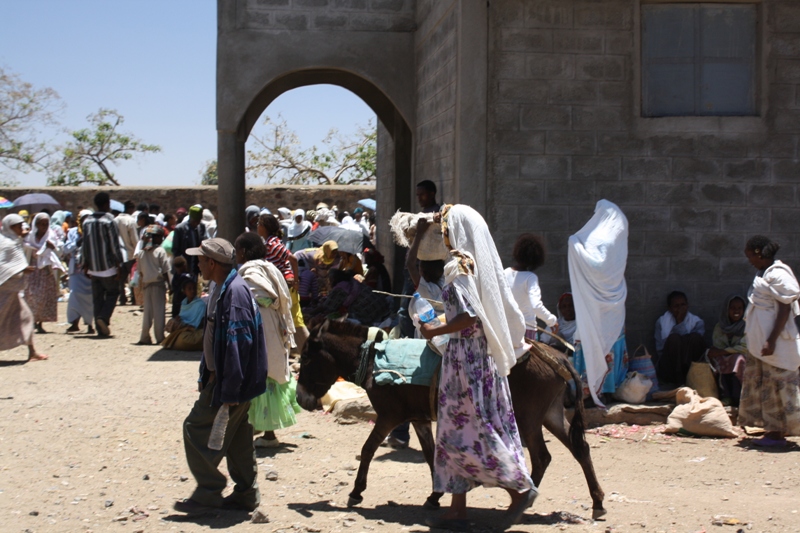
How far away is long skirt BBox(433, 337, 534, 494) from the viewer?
4840 millimetres

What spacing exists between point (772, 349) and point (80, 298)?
9.40 meters

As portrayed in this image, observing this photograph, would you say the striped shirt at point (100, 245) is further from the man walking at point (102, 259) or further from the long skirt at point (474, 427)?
the long skirt at point (474, 427)

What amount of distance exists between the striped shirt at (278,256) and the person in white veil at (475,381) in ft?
13.0

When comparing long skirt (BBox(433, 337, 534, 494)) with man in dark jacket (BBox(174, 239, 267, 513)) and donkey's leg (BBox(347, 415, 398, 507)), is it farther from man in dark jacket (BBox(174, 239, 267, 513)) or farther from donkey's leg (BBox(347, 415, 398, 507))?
man in dark jacket (BBox(174, 239, 267, 513))

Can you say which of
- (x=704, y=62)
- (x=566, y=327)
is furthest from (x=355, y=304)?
(x=704, y=62)

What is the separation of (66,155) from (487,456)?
31732mm

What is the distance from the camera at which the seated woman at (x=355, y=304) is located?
401 inches

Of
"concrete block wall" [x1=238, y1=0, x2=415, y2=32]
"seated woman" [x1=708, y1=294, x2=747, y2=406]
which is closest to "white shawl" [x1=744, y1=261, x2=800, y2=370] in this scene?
"seated woman" [x1=708, y1=294, x2=747, y2=406]

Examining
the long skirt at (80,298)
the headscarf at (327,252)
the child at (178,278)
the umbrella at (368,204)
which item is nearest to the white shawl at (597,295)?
the headscarf at (327,252)

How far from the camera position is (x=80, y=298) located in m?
12.7

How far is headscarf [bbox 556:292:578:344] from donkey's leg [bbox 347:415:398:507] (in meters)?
3.08

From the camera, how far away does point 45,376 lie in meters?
9.73

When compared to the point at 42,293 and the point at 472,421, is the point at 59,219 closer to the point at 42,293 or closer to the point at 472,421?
the point at 42,293

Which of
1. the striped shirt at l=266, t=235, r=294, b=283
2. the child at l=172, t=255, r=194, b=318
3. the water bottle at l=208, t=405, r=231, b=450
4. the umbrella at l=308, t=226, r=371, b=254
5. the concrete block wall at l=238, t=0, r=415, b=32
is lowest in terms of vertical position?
the water bottle at l=208, t=405, r=231, b=450
